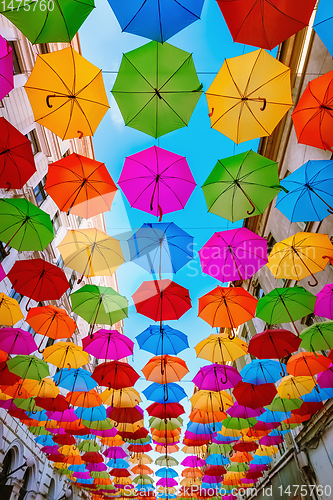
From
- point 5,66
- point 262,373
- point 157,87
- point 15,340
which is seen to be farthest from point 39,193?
point 262,373

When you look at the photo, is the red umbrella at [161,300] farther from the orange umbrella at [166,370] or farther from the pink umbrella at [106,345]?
the orange umbrella at [166,370]

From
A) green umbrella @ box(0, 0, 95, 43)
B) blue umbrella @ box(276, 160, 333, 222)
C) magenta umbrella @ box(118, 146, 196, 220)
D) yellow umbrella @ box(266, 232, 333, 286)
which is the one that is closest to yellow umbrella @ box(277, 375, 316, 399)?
yellow umbrella @ box(266, 232, 333, 286)

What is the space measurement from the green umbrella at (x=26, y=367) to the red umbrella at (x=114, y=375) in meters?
1.84

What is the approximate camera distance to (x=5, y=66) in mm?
5016

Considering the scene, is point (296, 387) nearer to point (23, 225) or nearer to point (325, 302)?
point (325, 302)

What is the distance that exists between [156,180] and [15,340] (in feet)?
22.2

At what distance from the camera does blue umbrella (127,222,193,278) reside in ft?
23.5

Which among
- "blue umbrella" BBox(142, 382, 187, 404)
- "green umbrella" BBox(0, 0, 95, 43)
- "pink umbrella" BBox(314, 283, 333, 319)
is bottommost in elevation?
"pink umbrella" BBox(314, 283, 333, 319)

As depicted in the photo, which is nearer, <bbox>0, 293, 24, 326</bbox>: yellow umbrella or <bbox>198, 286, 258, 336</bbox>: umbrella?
<bbox>0, 293, 24, 326</bbox>: yellow umbrella

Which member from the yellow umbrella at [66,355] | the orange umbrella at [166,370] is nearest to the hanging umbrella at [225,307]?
the orange umbrella at [166,370]

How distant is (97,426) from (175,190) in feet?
37.2

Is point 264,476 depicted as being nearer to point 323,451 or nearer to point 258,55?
point 323,451

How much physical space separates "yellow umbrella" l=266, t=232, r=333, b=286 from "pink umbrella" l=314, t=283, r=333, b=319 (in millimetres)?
475

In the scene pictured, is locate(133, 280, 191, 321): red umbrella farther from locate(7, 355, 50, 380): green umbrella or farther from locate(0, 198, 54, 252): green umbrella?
locate(7, 355, 50, 380): green umbrella
